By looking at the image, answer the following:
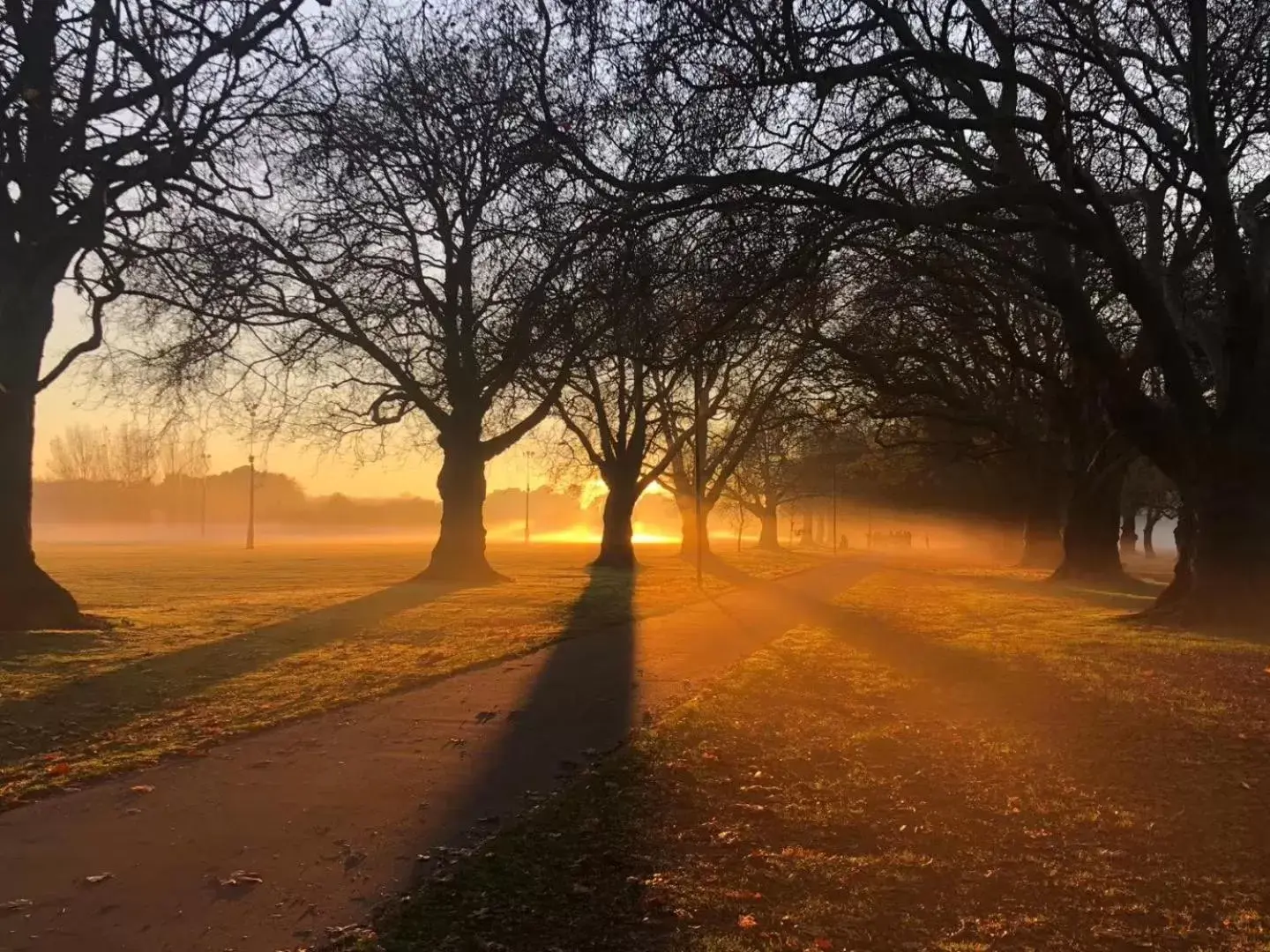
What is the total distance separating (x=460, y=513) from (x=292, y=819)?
19.8 meters

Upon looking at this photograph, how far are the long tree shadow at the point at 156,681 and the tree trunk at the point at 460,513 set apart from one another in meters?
9.63

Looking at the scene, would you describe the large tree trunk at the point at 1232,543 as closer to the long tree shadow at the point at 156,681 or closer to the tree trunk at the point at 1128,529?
the long tree shadow at the point at 156,681

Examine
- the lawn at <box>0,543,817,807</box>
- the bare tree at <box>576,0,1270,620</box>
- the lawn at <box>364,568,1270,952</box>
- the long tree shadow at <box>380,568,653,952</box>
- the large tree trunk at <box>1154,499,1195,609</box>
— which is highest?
the bare tree at <box>576,0,1270,620</box>

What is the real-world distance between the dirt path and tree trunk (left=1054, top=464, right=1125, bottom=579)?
19720 mm

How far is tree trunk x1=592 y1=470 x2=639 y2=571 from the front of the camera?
32.6m

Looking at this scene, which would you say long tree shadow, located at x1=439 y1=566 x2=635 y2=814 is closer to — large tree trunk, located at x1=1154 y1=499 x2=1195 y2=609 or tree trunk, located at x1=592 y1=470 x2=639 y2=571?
large tree trunk, located at x1=1154 y1=499 x2=1195 y2=609

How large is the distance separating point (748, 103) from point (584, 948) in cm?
752

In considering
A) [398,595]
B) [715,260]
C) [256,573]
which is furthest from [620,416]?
[715,260]

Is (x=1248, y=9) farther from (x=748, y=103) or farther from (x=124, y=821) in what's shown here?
(x=124, y=821)

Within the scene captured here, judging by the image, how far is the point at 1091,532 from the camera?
25.1 meters

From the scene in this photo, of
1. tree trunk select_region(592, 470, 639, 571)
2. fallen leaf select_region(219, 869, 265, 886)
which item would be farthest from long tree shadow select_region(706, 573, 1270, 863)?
tree trunk select_region(592, 470, 639, 571)

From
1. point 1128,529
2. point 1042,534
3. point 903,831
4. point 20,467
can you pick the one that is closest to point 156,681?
point 20,467

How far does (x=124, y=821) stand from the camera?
15.6 ft

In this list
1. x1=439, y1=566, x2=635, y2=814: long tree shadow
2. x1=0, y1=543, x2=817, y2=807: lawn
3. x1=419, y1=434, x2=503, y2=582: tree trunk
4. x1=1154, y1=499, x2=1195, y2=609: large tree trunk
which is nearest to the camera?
x1=439, y1=566, x2=635, y2=814: long tree shadow
